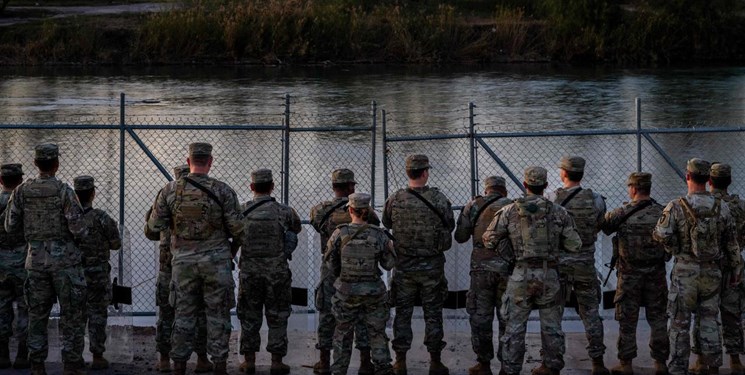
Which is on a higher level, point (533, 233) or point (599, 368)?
point (533, 233)

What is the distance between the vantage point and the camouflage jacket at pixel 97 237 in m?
9.94

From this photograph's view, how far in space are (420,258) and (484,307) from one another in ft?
2.18

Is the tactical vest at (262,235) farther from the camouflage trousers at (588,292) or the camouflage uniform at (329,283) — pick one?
the camouflage trousers at (588,292)

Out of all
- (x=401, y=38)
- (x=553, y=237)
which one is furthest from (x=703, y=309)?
(x=401, y=38)

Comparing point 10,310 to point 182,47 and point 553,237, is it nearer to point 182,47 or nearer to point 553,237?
point 553,237

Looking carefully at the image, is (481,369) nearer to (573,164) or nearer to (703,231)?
(573,164)

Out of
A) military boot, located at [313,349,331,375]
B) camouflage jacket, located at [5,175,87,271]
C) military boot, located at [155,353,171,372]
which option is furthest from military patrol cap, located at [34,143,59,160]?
military boot, located at [313,349,331,375]

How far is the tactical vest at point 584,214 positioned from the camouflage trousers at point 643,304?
0.42 meters

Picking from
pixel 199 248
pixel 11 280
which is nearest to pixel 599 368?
pixel 199 248

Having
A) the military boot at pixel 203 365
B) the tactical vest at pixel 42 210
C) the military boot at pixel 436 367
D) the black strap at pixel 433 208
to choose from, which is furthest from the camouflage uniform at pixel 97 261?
the military boot at pixel 436 367

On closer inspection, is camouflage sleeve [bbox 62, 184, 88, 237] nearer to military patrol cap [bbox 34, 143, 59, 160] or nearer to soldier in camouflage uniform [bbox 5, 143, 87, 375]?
soldier in camouflage uniform [bbox 5, 143, 87, 375]

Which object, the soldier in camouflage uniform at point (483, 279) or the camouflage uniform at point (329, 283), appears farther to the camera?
the camouflage uniform at point (329, 283)

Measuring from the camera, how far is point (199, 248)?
31.9ft

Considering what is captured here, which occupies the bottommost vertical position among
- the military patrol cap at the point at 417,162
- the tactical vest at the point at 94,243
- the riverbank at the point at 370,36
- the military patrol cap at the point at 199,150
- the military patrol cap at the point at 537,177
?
the tactical vest at the point at 94,243
